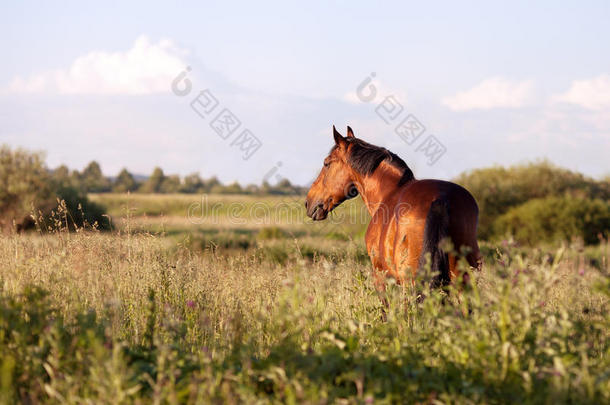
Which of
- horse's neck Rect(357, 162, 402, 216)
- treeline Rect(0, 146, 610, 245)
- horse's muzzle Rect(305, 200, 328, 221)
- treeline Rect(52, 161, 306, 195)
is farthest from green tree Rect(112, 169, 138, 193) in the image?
horse's neck Rect(357, 162, 402, 216)

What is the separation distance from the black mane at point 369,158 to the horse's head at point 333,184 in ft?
0.37

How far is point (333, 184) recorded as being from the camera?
7.12m

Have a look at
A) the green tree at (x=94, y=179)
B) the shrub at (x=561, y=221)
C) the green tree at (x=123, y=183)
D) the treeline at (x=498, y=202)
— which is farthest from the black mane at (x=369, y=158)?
the green tree at (x=123, y=183)

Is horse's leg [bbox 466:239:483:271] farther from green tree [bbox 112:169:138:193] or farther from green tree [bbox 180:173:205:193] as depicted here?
green tree [bbox 180:173:205:193]

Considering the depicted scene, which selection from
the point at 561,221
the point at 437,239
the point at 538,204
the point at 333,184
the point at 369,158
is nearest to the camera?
the point at 437,239

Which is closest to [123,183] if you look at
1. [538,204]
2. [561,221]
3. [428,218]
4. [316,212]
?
[538,204]

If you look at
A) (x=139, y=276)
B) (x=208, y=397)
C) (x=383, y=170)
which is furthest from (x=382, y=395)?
(x=139, y=276)

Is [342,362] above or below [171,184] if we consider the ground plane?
below

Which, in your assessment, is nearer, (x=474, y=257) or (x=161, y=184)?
(x=474, y=257)

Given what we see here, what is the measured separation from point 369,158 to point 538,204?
2430 cm

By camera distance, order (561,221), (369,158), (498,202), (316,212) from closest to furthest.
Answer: (369,158) → (316,212) → (561,221) → (498,202)

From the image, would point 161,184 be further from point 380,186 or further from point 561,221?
point 380,186

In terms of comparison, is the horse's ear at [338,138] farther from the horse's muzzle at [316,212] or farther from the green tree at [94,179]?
the green tree at [94,179]

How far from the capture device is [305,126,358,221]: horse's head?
6910mm
